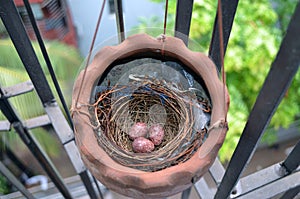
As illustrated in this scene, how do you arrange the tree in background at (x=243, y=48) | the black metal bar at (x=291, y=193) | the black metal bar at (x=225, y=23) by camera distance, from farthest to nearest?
the tree in background at (x=243, y=48), the black metal bar at (x=291, y=193), the black metal bar at (x=225, y=23)

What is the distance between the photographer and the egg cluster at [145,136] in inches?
23.4

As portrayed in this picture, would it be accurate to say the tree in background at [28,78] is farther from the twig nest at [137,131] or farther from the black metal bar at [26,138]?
the twig nest at [137,131]

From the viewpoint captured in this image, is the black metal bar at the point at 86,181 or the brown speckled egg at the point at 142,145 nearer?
the brown speckled egg at the point at 142,145

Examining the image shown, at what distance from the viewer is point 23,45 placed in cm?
63

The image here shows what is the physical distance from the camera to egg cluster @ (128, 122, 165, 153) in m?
0.60

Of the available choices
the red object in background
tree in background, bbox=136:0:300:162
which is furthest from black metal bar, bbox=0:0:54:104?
the red object in background

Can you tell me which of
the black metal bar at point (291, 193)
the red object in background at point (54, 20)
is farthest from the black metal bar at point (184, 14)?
the red object in background at point (54, 20)

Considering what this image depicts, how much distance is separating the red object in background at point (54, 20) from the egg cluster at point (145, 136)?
1.87 m

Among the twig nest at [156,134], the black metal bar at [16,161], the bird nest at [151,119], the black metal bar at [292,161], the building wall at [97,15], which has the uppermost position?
the bird nest at [151,119]

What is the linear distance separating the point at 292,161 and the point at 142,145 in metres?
0.29

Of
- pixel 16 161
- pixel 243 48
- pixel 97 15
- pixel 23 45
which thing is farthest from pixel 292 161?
pixel 97 15

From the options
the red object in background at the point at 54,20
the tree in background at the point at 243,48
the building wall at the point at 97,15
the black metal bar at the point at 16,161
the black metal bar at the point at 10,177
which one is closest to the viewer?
the black metal bar at the point at 10,177

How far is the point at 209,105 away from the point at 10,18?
1.21ft

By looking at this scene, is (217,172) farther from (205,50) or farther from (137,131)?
(205,50)
